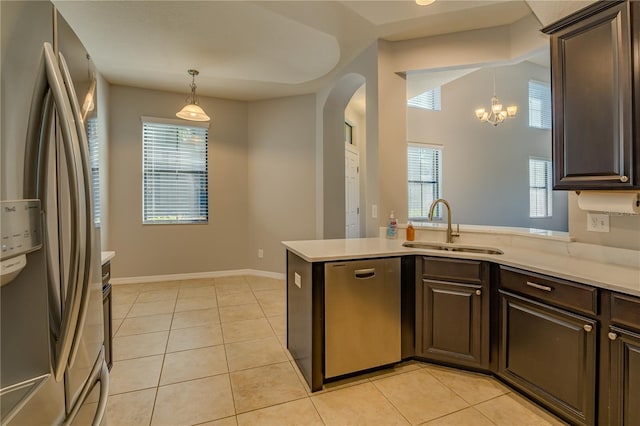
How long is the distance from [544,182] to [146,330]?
8.40 meters

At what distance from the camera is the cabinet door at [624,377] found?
1363mm

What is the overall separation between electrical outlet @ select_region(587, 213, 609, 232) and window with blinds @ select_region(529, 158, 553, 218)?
583 centimetres

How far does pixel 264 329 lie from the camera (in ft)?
9.86

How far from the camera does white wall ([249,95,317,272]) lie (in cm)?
475

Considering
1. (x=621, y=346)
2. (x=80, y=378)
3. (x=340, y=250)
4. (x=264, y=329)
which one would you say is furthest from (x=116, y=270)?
(x=621, y=346)

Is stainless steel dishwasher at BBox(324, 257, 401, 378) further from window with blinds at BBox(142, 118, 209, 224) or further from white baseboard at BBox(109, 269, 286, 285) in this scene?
window with blinds at BBox(142, 118, 209, 224)

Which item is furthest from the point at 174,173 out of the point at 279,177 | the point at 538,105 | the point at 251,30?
the point at 538,105

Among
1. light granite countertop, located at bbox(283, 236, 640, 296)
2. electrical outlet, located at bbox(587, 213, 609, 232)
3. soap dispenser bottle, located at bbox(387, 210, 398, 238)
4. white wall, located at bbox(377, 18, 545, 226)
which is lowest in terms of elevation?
light granite countertop, located at bbox(283, 236, 640, 296)

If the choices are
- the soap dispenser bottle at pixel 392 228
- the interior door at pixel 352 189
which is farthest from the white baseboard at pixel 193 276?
the soap dispenser bottle at pixel 392 228

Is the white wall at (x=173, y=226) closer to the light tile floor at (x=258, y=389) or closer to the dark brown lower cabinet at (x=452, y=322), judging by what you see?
the light tile floor at (x=258, y=389)

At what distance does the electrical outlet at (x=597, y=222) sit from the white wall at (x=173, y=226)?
4.36 metres

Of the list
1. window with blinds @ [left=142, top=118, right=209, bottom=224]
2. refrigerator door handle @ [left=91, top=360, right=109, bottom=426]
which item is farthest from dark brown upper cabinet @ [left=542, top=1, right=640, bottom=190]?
window with blinds @ [left=142, top=118, right=209, bottom=224]

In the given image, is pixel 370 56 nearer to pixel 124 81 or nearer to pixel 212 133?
pixel 212 133

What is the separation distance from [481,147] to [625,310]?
577 centimetres
